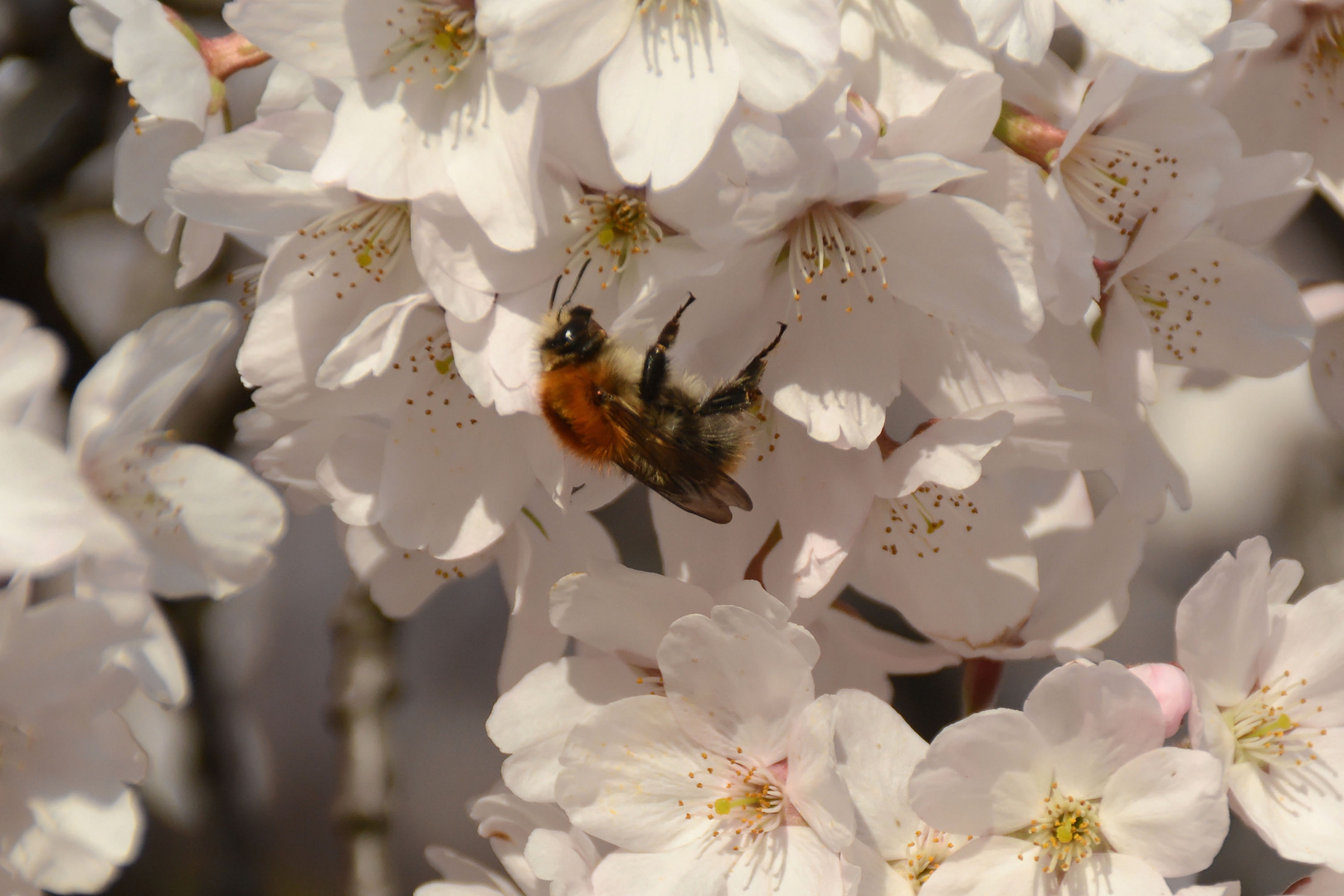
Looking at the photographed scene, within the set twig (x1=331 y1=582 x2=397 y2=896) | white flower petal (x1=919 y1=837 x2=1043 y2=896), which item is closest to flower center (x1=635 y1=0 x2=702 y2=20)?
white flower petal (x1=919 y1=837 x2=1043 y2=896)

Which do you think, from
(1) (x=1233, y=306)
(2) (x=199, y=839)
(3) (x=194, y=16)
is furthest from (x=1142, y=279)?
(2) (x=199, y=839)

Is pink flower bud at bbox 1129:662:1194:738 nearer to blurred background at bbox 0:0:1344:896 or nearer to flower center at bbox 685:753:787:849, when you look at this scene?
flower center at bbox 685:753:787:849

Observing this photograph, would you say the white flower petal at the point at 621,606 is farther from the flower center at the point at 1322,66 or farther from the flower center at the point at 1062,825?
the flower center at the point at 1322,66

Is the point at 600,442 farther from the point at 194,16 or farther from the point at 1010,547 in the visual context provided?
the point at 194,16

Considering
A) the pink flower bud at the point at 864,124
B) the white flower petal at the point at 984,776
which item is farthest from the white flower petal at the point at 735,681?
the pink flower bud at the point at 864,124

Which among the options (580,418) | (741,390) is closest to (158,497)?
(580,418)

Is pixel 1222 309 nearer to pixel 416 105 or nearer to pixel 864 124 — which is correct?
pixel 864 124
